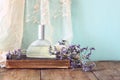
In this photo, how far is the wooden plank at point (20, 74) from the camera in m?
1.18

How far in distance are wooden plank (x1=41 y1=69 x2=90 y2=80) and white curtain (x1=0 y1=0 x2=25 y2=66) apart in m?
0.27

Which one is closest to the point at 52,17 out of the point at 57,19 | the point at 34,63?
the point at 57,19

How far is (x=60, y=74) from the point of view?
127cm

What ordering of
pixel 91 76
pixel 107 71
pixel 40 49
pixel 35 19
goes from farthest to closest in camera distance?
pixel 35 19, pixel 40 49, pixel 107 71, pixel 91 76

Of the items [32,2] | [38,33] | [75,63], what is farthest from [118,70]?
[32,2]

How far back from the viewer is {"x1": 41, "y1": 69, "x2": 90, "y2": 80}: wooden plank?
119cm

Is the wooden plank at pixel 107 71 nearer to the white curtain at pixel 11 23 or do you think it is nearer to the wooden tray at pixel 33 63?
the wooden tray at pixel 33 63

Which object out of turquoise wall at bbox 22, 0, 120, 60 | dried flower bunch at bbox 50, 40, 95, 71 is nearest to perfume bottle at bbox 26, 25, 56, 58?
dried flower bunch at bbox 50, 40, 95, 71

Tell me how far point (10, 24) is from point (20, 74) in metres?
0.33

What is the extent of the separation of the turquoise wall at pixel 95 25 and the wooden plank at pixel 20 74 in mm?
302

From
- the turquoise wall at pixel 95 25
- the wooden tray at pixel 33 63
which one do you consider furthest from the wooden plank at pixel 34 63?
the turquoise wall at pixel 95 25

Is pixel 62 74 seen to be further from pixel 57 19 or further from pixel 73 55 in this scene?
pixel 57 19

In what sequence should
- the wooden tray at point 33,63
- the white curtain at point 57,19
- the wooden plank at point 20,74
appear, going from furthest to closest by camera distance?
the white curtain at point 57,19 < the wooden tray at point 33,63 < the wooden plank at point 20,74

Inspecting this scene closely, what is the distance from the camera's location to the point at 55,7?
1566 millimetres
